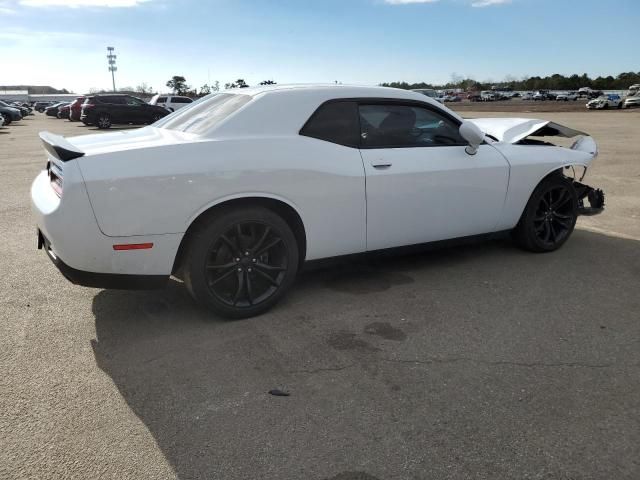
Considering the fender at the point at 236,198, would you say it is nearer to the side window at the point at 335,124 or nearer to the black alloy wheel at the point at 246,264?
the black alloy wheel at the point at 246,264

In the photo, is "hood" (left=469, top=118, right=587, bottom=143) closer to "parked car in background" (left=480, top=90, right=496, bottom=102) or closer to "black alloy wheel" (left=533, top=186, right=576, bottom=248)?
"black alloy wheel" (left=533, top=186, right=576, bottom=248)

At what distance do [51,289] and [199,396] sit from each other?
7.00ft

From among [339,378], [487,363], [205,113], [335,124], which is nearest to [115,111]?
[205,113]

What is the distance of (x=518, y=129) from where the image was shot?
200 inches

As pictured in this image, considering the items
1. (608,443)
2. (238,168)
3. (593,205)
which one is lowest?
(608,443)

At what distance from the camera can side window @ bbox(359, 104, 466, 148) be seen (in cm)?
401

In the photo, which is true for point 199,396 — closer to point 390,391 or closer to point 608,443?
point 390,391

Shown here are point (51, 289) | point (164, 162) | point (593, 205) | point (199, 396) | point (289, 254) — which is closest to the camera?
point (199, 396)

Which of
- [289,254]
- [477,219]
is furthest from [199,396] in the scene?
[477,219]

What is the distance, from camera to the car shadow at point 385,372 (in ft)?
7.62

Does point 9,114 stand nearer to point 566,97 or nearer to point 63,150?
point 63,150

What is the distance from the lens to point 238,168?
337 centimetres

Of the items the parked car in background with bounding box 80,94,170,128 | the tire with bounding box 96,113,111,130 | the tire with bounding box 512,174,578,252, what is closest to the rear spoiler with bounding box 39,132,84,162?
the tire with bounding box 512,174,578,252

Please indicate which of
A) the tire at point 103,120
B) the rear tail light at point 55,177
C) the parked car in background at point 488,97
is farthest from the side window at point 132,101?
the parked car in background at point 488,97
